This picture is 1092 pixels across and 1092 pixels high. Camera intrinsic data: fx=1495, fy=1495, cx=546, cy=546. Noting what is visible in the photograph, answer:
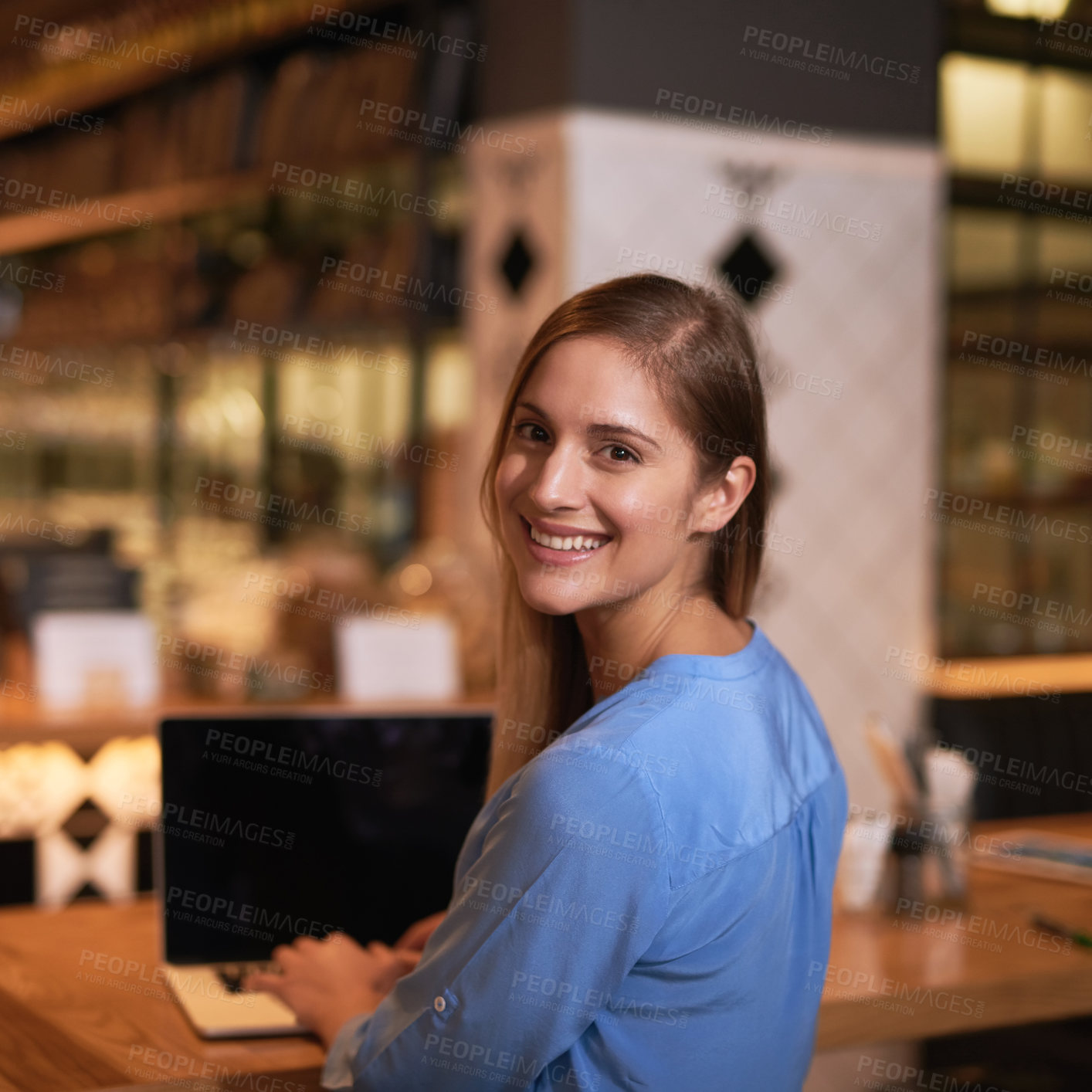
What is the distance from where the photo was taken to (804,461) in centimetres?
356

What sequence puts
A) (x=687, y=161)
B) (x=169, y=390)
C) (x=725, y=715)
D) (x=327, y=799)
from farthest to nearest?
(x=169, y=390) → (x=687, y=161) → (x=327, y=799) → (x=725, y=715)

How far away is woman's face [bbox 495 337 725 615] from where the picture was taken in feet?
4.17

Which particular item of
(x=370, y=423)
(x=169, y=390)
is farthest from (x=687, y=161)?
(x=169, y=390)

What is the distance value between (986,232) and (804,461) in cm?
116

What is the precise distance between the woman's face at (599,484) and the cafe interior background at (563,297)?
4.39 feet

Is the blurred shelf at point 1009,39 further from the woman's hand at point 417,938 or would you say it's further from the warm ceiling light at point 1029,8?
the woman's hand at point 417,938

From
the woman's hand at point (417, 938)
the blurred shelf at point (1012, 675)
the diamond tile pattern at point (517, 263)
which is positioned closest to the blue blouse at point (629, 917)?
the woman's hand at point (417, 938)

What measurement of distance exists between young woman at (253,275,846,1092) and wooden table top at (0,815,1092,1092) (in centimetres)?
25

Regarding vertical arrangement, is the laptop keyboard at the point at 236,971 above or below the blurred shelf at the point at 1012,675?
below

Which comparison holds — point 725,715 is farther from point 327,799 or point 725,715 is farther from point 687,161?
point 687,161

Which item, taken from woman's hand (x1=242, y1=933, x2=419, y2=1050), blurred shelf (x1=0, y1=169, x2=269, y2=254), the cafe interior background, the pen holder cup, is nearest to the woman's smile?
woman's hand (x1=242, y1=933, x2=419, y2=1050)

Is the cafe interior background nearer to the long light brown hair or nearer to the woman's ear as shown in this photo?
the long light brown hair

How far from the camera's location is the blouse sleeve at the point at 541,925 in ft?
3.72

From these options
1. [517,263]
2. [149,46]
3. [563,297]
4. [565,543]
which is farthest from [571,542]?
[149,46]
